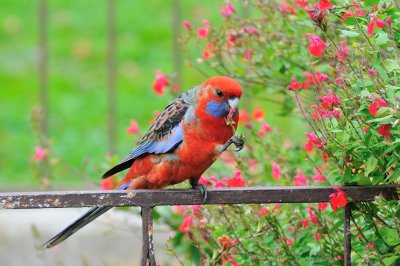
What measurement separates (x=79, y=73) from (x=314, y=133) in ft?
16.0

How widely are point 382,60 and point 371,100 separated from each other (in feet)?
0.59

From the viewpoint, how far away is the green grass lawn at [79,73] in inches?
252

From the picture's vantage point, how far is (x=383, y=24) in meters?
2.34

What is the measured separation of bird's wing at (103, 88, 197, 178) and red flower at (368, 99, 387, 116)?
880mm

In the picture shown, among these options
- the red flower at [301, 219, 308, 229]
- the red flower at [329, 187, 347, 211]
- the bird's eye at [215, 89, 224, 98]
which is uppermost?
the red flower at [329, 187, 347, 211]

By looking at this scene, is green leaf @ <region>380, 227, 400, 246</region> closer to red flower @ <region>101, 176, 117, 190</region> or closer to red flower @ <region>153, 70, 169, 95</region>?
red flower @ <region>153, 70, 169, 95</region>

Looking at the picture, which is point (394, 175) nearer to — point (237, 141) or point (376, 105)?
point (376, 105)

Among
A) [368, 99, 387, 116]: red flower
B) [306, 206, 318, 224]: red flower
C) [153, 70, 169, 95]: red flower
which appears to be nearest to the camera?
[368, 99, 387, 116]: red flower

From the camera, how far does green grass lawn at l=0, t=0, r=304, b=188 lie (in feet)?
21.0

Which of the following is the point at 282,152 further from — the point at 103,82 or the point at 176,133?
the point at 103,82

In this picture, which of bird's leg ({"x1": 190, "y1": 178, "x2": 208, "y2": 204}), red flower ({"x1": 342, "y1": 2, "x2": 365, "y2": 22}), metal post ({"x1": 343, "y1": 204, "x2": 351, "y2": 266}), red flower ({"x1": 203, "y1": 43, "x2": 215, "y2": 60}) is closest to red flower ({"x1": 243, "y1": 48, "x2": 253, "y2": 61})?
red flower ({"x1": 203, "y1": 43, "x2": 215, "y2": 60})

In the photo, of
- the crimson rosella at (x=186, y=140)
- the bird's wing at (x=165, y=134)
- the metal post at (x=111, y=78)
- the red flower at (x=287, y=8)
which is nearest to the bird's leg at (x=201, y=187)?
the crimson rosella at (x=186, y=140)

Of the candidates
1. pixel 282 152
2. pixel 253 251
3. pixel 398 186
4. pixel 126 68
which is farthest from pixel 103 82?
pixel 398 186

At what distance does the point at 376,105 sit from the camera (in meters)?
2.23
